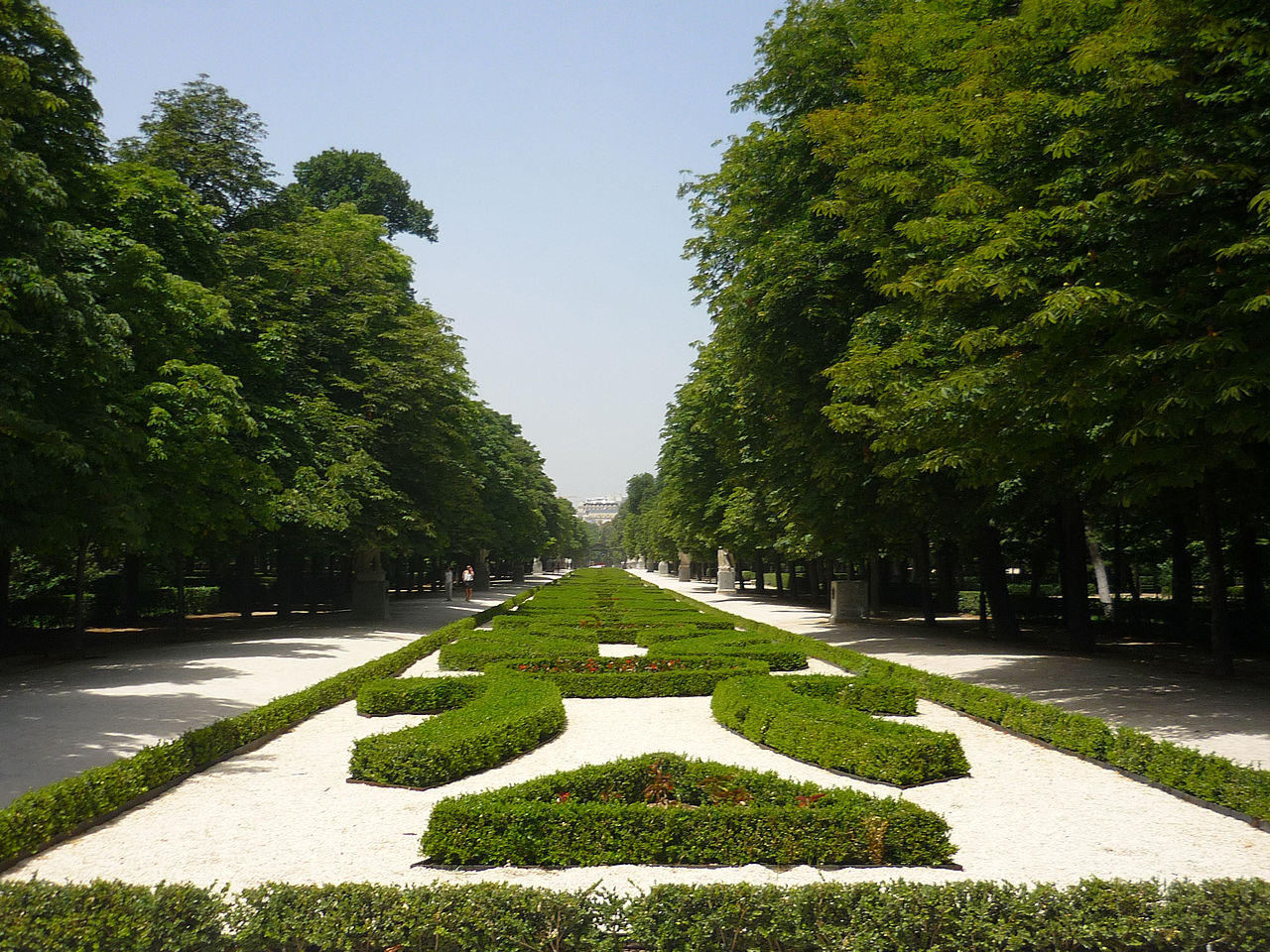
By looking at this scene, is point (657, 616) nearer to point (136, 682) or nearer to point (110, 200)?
point (136, 682)

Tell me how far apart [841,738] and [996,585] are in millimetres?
14846

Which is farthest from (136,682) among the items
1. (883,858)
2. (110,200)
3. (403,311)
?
(403,311)

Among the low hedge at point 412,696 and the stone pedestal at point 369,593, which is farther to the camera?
the stone pedestal at point 369,593

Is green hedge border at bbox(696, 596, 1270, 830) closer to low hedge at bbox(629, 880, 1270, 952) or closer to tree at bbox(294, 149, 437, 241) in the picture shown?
low hedge at bbox(629, 880, 1270, 952)

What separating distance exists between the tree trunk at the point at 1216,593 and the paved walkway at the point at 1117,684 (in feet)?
1.18

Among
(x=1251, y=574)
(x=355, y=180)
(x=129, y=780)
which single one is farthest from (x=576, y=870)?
(x=355, y=180)

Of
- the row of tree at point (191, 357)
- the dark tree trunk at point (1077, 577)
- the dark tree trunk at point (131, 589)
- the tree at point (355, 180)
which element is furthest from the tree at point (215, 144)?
the dark tree trunk at point (1077, 577)

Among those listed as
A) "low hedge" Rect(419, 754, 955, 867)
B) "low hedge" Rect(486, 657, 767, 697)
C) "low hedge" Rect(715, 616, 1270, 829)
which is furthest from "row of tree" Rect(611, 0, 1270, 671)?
"low hedge" Rect(419, 754, 955, 867)

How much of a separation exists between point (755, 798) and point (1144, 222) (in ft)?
28.4

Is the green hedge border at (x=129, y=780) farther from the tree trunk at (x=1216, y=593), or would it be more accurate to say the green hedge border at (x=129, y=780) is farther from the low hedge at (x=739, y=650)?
the tree trunk at (x=1216, y=593)

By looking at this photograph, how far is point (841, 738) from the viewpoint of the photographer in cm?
943

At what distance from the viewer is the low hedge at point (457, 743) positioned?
28.0 ft

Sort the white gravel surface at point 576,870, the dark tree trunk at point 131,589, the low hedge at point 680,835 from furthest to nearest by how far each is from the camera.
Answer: the dark tree trunk at point 131,589 < the low hedge at point 680,835 < the white gravel surface at point 576,870

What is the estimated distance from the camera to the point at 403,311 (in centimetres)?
3134
